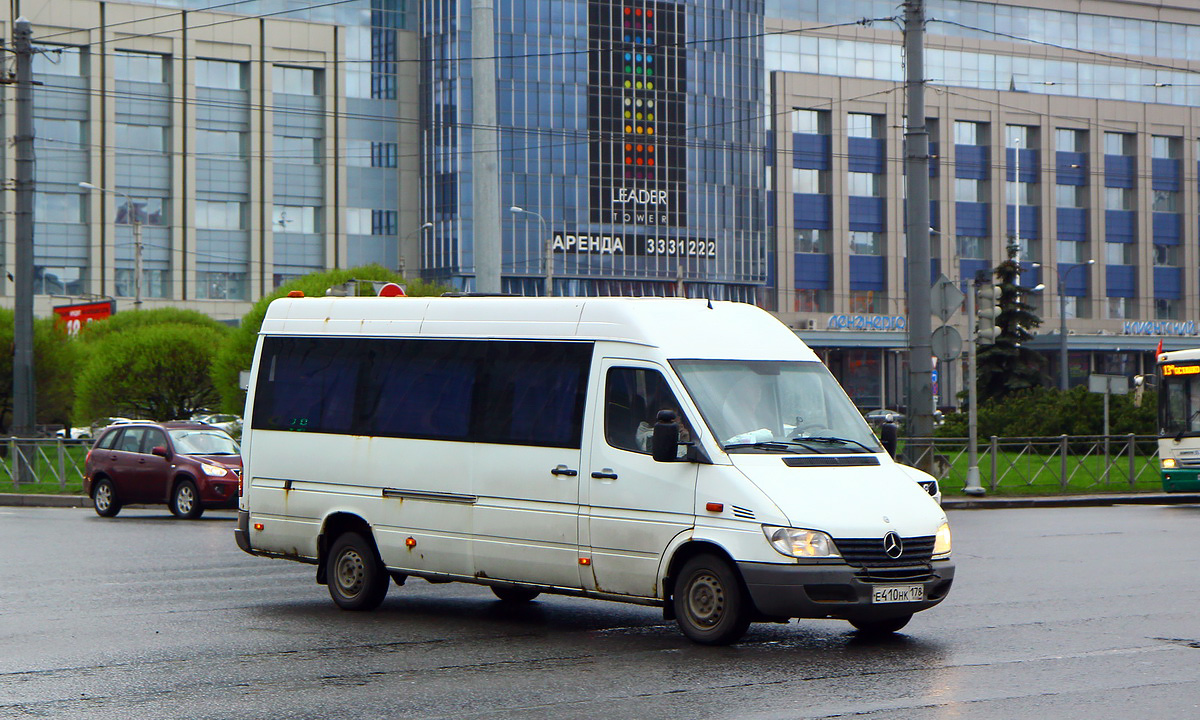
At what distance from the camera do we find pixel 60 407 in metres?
45.3

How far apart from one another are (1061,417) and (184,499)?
21.1m

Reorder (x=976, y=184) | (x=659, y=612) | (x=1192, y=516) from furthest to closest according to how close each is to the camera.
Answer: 1. (x=976, y=184)
2. (x=1192, y=516)
3. (x=659, y=612)

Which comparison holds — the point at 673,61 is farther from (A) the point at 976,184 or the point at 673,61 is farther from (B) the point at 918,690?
(B) the point at 918,690

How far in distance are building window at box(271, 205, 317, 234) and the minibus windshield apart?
73501 millimetres

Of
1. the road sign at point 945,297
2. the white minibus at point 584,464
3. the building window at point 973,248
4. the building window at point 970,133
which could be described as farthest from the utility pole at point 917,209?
the building window at point 973,248

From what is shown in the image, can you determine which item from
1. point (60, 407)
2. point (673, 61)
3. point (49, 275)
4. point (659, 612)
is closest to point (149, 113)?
point (49, 275)

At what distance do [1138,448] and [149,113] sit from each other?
59259 millimetres

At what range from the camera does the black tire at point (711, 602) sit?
10.0 metres

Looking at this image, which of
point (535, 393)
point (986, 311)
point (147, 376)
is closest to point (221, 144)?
point (147, 376)

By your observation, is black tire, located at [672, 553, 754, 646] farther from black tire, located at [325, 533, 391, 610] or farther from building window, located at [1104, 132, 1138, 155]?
building window, located at [1104, 132, 1138, 155]

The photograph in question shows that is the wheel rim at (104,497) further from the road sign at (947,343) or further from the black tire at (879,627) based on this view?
the black tire at (879,627)

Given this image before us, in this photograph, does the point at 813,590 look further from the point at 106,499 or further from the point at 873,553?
the point at 106,499

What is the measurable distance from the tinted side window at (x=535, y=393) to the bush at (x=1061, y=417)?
26.0 metres

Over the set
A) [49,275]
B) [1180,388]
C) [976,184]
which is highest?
[976,184]
